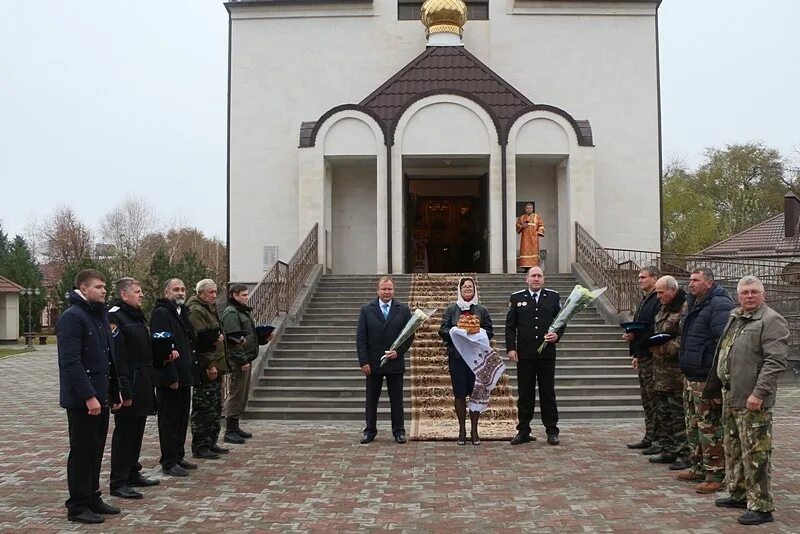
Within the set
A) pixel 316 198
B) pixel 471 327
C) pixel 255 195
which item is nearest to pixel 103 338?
pixel 471 327

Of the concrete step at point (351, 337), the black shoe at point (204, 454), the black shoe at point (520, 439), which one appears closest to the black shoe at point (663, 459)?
the black shoe at point (520, 439)

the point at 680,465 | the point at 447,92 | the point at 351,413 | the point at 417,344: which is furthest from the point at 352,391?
the point at 447,92

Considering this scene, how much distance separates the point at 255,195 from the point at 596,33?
962 centimetres

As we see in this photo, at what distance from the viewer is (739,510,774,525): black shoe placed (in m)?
5.83

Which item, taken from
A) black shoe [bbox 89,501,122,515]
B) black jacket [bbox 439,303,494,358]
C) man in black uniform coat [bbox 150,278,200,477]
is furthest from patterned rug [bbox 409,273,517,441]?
black shoe [bbox 89,501,122,515]

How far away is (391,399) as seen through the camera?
9562 millimetres

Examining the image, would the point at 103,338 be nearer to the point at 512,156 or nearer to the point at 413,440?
the point at 413,440

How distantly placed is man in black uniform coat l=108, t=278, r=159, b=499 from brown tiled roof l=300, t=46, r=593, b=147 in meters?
12.1

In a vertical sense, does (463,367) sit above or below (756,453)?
above

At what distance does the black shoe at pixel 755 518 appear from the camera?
19.1 ft

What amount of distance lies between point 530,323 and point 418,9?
585 inches

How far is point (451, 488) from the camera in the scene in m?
7.10

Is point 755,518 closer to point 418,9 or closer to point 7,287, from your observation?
point 418,9

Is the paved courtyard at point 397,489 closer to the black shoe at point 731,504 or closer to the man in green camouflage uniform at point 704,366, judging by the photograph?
the black shoe at point 731,504
